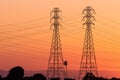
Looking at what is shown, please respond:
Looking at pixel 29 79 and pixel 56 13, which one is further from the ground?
pixel 56 13

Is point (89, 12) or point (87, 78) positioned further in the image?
point (87, 78)

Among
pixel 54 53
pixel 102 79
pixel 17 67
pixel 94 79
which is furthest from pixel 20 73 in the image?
pixel 102 79

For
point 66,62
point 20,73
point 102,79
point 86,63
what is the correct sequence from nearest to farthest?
point 86,63
point 20,73
point 66,62
point 102,79

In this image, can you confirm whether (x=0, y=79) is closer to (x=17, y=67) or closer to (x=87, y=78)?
(x=17, y=67)

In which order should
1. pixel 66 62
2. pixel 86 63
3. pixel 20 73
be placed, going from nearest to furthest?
1. pixel 86 63
2. pixel 20 73
3. pixel 66 62

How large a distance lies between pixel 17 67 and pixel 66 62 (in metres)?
26.5

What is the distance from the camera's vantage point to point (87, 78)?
158750 millimetres

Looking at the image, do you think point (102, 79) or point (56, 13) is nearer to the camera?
point (56, 13)

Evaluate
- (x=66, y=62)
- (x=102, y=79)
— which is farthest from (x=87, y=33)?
(x=102, y=79)

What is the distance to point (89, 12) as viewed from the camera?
426 ft

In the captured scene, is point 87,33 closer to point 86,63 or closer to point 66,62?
point 86,63

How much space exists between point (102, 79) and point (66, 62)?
27.8 meters

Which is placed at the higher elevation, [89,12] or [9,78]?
[89,12]

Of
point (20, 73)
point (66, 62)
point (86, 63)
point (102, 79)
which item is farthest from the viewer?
point (102, 79)
